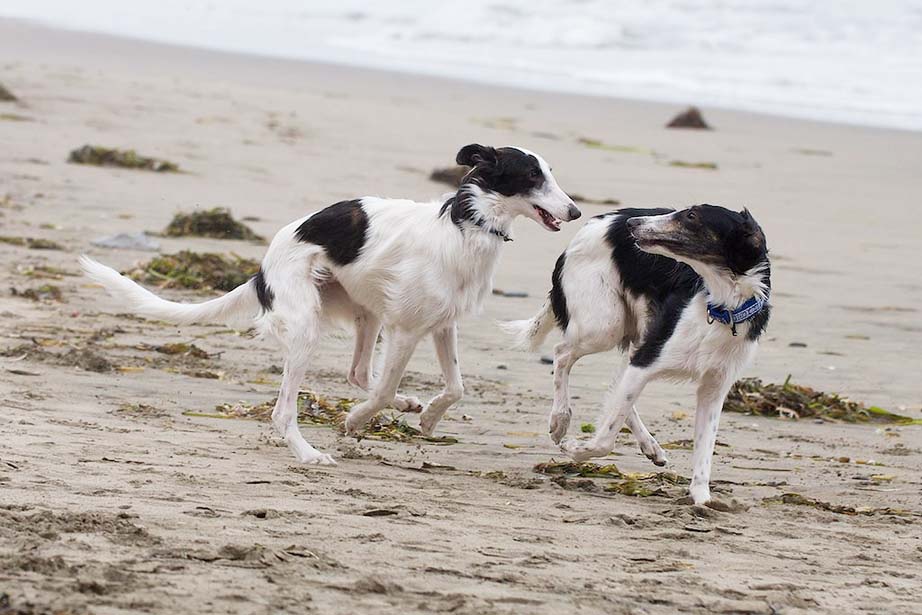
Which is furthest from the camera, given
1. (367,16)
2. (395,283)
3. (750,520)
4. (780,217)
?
(367,16)

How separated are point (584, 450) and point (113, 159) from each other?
8332 millimetres

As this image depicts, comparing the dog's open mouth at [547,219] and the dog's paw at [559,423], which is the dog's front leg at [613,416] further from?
the dog's open mouth at [547,219]

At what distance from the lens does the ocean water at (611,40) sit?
24.2 meters

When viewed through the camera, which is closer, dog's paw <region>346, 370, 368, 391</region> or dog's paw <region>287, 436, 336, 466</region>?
dog's paw <region>287, 436, 336, 466</region>

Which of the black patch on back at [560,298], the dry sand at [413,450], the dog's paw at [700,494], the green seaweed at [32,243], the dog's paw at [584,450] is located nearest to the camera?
the dry sand at [413,450]

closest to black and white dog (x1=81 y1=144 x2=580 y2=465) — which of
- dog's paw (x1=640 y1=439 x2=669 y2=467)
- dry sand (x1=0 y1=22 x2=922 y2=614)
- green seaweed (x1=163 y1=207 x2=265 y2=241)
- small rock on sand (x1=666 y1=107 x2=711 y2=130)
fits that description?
dry sand (x1=0 y1=22 x2=922 y2=614)

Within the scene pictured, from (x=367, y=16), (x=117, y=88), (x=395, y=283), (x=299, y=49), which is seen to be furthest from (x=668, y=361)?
(x=367, y=16)

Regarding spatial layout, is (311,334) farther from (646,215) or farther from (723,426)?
(723,426)

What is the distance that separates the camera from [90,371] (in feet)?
22.7

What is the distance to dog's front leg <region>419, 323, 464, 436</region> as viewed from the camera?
6301mm

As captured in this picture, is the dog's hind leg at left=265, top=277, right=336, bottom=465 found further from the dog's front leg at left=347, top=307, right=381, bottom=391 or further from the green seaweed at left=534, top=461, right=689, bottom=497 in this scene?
Result: the green seaweed at left=534, top=461, right=689, bottom=497

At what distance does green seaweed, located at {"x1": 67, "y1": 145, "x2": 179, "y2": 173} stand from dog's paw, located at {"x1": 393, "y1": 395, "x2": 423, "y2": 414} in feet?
23.4

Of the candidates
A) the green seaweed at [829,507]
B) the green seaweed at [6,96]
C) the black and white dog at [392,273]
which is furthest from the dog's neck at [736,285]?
the green seaweed at [6,96]

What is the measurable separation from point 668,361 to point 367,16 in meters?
29.6
